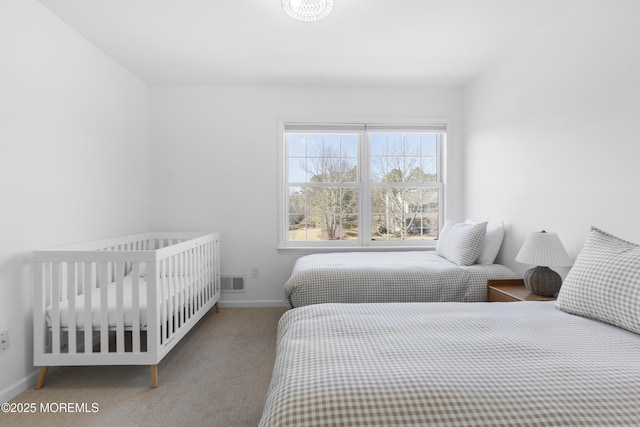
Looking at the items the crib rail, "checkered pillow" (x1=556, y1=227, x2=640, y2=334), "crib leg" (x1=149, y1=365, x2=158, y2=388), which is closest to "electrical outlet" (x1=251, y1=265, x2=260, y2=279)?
the crib rail

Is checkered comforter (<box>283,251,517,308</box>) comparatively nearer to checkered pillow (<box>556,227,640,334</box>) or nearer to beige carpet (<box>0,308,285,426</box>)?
beige carpet (<box>0,308,285,426</box>)

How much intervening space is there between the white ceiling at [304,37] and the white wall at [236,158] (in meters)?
Answer: 0.21

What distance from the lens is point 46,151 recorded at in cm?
235

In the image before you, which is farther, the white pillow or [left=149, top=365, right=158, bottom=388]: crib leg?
the white pillow

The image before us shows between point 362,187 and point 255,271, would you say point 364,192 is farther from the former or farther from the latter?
point 255,271

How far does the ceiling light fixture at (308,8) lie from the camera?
2096mm

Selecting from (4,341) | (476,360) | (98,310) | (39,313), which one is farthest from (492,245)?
(4,341)

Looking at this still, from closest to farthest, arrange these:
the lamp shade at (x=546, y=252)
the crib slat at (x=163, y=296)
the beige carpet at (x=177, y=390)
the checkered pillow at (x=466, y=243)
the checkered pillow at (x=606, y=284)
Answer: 1. the checkered pillow at (x=606, y=284)
2. the beige carpet at (x=177, y=390)
3. the lamp shade at (x=546, y=252)
4. the crib slat at (x=163, y=296)
5. the checkered pillow at (x=466, y=243)

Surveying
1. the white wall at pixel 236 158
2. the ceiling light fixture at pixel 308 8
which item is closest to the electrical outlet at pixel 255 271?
the white wall at pixel 236 158

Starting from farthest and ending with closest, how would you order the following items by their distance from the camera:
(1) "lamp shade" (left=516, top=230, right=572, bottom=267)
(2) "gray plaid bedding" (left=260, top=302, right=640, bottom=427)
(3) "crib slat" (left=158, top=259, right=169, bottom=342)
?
1. (3) "crib slat" (left=158, top=259, right=169, bottom=342)
2. (1) "lamp shade" (left=516, top=230, right=572, bottom=267)
3. (2) "gray plaid bedding" (left=260, top=302, right=640, bottom=427)

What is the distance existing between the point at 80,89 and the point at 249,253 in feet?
6.56

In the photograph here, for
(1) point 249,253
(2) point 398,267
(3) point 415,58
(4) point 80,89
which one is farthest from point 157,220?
(3) point 415,58

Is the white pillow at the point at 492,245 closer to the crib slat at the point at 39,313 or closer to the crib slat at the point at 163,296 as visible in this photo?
the crib slat at the point at 163,296

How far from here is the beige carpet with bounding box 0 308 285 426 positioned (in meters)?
1.87
